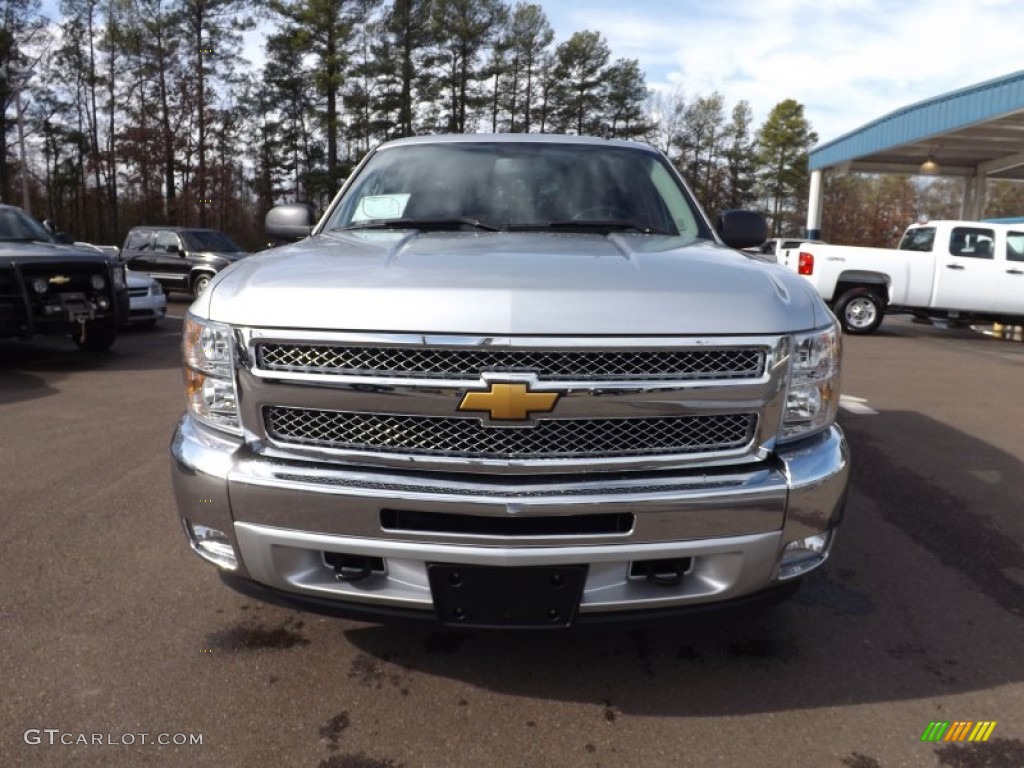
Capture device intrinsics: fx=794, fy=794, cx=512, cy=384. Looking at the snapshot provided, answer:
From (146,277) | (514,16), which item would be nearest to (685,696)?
(146,277)

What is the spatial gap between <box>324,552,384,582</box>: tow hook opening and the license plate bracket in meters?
0.17

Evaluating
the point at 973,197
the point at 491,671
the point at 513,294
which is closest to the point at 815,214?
the point at 973,197

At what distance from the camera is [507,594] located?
2.20 meters

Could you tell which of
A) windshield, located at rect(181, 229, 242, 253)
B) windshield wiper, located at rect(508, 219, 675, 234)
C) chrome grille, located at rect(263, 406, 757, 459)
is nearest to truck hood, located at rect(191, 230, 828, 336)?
chrome grille, located at rect(263, 406, 757, 459)

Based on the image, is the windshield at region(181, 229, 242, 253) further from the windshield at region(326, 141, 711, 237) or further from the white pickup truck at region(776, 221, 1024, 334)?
the windshield at region(326, 141, 711, 237)

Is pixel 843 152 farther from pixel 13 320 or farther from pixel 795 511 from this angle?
pixel 795 511

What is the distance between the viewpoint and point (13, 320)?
27.6ft

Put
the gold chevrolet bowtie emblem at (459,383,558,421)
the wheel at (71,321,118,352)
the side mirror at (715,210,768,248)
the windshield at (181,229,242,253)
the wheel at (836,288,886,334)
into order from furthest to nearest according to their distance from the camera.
A: the windshield at (181,229,242,253)
the wheel at (836,288,886,334)
the wheel at (71,321,118,352)
the side mirror at (715,210,768,248)
the gold chevrolet bowtie emblem at (459,383,558,421)

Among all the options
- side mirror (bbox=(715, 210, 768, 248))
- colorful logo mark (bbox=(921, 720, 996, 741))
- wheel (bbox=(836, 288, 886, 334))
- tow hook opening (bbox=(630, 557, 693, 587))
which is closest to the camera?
tow hook opening (bbox=(630, 557, 693, 587))

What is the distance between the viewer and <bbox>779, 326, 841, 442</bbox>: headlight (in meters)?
2.35

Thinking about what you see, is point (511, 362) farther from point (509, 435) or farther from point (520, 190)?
point (520, 190)

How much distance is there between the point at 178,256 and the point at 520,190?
15583 millimetres

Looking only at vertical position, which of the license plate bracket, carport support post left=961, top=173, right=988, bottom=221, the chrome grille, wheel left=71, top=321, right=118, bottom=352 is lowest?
wheel left=71, top=321, right=118, bottom=352

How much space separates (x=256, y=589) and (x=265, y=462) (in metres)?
0.42
